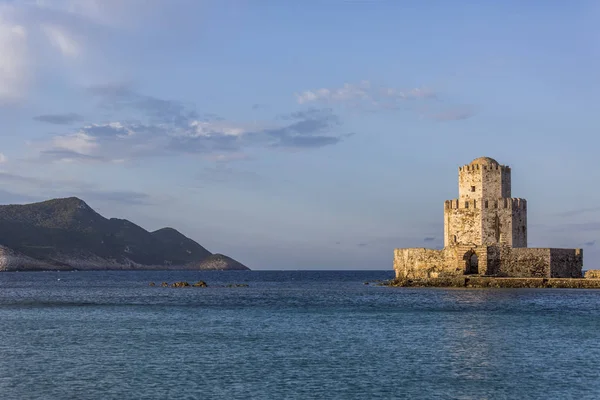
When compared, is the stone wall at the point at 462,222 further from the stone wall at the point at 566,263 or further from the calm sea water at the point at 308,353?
the calm sea water at the point at 308,353

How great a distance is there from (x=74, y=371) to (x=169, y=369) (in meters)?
3.21

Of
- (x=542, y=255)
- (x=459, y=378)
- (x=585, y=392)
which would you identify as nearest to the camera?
(x=585, y=392)

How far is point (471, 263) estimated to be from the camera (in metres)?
73.9

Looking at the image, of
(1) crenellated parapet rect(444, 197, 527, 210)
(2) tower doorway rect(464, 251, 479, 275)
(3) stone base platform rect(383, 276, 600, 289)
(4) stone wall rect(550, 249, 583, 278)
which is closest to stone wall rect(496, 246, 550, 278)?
(4) stone wall rect(550, 249, 583, 278)

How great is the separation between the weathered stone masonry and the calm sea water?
57.9ft

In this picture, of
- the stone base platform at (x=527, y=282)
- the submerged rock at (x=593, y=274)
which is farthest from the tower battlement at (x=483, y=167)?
the submerged rock at (x=593, y=274)

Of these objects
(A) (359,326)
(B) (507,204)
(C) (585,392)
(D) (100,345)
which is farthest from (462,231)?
(C) (585,392)

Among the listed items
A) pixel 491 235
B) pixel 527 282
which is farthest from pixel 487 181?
pixel 527 282

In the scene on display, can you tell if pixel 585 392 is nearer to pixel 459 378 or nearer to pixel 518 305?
pixel 459 378

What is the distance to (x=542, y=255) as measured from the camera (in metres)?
71.4

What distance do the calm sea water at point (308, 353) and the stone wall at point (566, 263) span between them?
18.6m

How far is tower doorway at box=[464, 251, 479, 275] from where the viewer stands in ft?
240

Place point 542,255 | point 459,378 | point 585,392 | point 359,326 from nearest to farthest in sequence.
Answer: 1. point 585,392
2. point 459,378
3. point 359,326
4. point 542,255

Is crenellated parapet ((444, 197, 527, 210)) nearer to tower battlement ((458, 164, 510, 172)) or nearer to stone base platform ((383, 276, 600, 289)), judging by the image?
tower battlement ((458, 164, 510, 172))
